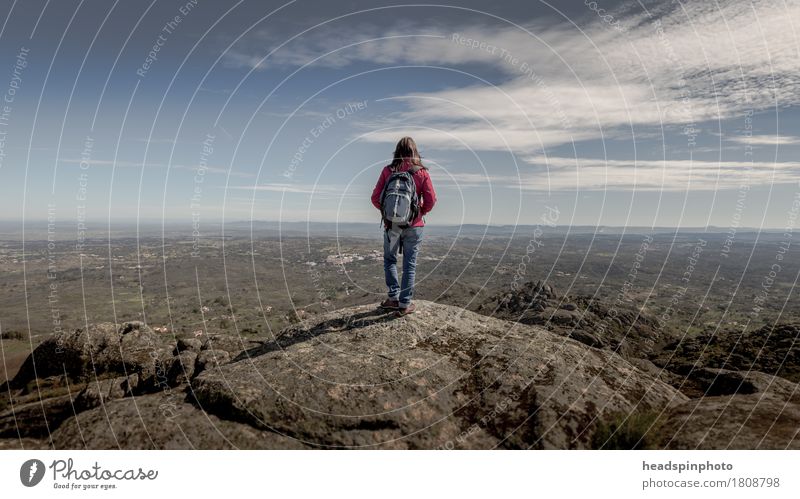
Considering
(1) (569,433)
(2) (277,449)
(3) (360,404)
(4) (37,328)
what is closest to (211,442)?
(2) (277,449)

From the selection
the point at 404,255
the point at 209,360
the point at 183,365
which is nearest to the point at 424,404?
the point at 404,255

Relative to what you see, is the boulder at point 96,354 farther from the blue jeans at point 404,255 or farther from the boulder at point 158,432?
the blue jeans at point 404,255

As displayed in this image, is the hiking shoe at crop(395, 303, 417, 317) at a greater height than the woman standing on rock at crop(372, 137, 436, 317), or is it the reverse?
the woman standing on rock at crop(372, 137, 436, 317)

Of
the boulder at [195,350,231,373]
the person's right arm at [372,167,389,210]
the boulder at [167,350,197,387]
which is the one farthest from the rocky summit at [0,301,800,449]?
the boulder at [195,350,231,373]

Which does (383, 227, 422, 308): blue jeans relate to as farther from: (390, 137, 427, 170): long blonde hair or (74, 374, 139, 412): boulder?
(74, 374, 139, 412): boulder

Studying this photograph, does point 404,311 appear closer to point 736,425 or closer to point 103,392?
point 736,425

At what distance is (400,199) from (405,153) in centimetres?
119

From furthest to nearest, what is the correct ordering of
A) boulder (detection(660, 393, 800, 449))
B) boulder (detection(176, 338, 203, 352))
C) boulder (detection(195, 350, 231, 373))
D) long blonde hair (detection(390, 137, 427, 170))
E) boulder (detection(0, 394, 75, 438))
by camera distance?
boulder (detection(176, 338, 203, 352))
boulder (detection(195, 350, 231, 373))
long blonde hair (detection(390, 137, 427, 170))
boulder (detection(0, 394, 75, 438))
boulder (detection(660, 393, 800, 449))

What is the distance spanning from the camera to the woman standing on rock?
353 inches

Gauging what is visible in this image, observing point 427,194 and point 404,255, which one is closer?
point 427,194

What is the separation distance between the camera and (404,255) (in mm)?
9750

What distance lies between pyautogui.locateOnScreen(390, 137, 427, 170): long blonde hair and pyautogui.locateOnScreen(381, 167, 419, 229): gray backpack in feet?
0.66

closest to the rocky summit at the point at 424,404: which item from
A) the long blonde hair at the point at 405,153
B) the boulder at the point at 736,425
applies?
the boulder at the point at 736,425

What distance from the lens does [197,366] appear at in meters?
12.1
